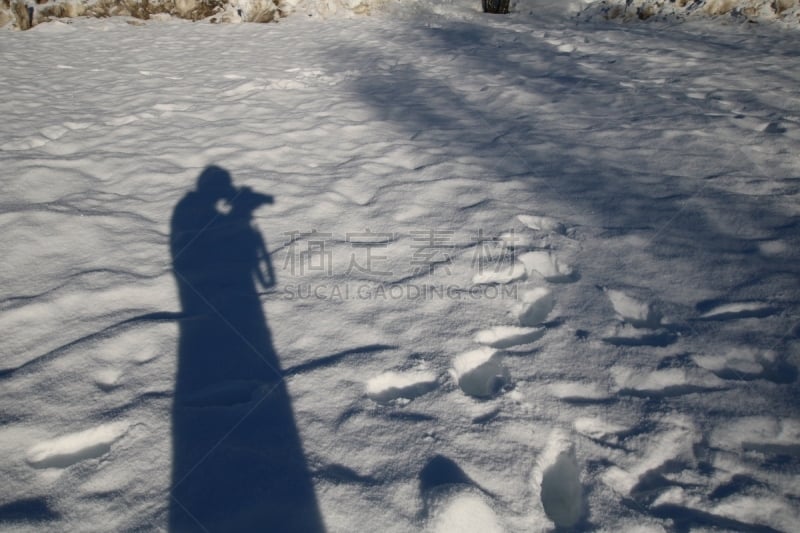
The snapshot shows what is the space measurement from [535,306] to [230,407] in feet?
5.03

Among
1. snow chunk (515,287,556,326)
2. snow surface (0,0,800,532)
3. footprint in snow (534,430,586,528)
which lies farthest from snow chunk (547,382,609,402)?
snow chunk (515,287,556,326)

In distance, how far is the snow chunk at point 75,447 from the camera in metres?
1.47

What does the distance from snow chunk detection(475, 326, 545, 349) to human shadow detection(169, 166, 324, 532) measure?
95cm

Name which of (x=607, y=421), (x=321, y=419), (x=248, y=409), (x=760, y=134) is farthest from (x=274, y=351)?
(x=760, y=134)

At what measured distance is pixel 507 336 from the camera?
1.96 meters

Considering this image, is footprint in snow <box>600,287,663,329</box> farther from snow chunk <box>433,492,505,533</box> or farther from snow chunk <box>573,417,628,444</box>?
snow chunk <box>433,492,505,533</box>

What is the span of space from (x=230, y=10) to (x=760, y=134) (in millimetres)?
10105

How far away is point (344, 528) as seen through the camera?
1.28 metres


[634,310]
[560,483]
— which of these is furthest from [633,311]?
[560,483]

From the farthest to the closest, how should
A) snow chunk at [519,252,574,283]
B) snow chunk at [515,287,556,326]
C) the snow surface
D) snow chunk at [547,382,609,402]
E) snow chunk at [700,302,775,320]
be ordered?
snow chunk at [519,252,574,283]
snow chunk at [515,287,556,326]
snow chunk at [700,302,775,320]
snow chunk at [547,382,609,402]
the snow surface

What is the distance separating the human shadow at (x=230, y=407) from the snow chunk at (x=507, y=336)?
0.95 meters

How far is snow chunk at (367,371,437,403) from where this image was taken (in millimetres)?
1706

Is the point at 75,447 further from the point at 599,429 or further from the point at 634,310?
the point at 634,310

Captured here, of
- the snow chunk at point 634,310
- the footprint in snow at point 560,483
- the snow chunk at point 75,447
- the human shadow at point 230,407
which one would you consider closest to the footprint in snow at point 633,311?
the snow chunk at point 634,310
